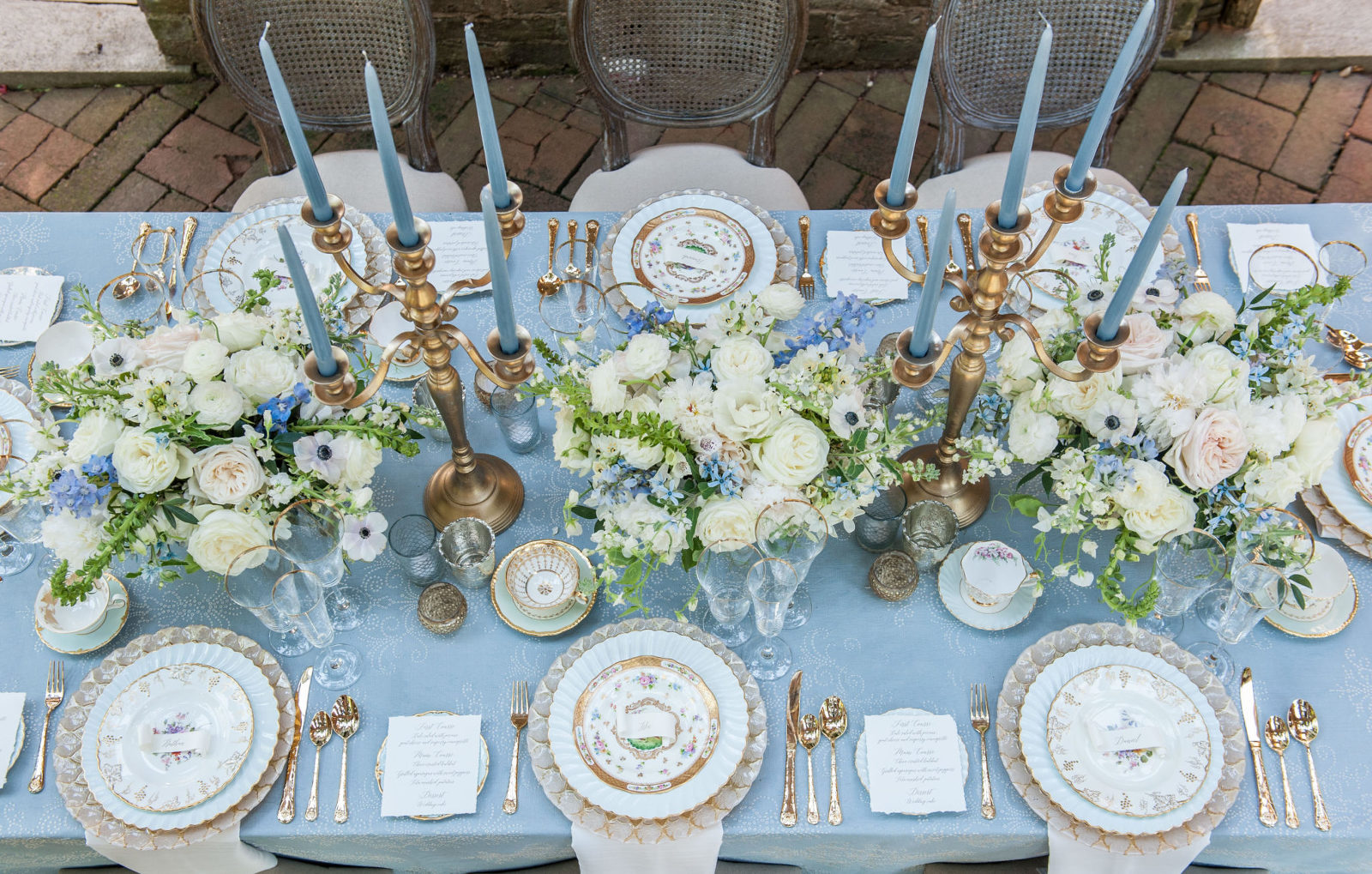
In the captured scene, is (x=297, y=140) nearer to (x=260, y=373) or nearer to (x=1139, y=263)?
(x=260, y=373)

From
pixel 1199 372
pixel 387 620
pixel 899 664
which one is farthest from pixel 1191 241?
pixel 387 620

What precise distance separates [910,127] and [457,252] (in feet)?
4.13

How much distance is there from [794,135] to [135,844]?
11.0 feet

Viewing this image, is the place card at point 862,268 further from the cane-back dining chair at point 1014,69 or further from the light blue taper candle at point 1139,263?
the light blue taper candle at point 1139,263

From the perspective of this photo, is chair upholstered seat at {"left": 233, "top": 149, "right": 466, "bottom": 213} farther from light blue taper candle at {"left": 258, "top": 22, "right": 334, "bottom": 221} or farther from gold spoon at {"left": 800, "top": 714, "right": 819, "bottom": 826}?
gold spoon at {"left": 800, "top": 714, "right": 819, "bottom": 826}

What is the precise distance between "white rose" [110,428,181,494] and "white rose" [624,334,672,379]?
800mm

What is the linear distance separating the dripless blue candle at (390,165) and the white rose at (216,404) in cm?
47

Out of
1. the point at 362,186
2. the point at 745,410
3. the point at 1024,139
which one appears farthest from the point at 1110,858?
the point at 362,186

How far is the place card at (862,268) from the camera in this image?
235 cm

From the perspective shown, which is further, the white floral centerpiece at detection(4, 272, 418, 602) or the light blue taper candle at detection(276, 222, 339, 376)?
the white floral centerpiece at detection(4, 272, 418, 602)

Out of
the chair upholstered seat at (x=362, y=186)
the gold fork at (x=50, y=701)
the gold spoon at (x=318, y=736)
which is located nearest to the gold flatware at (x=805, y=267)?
the chair upholstered seat at (x=362, y=186)

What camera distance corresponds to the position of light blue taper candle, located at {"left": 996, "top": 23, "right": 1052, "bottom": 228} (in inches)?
51.6

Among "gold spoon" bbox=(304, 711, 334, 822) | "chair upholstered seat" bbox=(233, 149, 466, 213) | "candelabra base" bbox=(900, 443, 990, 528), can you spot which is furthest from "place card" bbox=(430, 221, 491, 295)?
"candelabra base" bbox=(900, 443, 990, 528)

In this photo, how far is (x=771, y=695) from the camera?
1.90 metres
